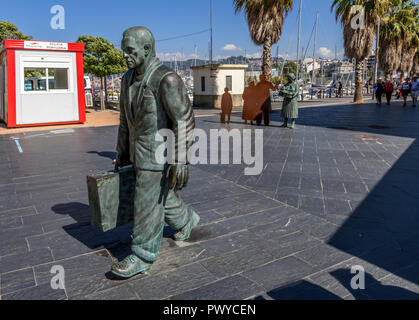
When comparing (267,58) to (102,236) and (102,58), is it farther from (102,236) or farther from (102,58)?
(102,236)

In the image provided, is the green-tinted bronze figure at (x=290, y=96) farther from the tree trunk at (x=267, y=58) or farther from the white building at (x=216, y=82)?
the white building at (x=216, y=82)

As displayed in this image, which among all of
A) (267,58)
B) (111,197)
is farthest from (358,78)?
(111,197)

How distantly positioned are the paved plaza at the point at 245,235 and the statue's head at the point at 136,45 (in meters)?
1.59

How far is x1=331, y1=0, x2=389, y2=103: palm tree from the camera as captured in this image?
20.4 metres

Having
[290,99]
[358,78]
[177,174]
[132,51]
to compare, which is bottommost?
[177,174]

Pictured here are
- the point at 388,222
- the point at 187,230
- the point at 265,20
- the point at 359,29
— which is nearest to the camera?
the point at 187,230

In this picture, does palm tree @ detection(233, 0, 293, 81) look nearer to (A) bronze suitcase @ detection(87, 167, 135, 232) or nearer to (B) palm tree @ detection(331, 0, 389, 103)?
(B) palm tree @ detection(331, 0, 389, 103)

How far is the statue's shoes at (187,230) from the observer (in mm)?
3305

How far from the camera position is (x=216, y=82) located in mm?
23188

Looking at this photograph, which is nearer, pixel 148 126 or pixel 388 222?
pixel 148 126

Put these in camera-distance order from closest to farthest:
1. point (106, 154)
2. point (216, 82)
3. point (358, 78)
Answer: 1. point (106, 154)
2. point (358, 78)
3. point (216, 82)

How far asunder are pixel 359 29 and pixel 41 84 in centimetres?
1715

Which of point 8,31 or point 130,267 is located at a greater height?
point 8,31
